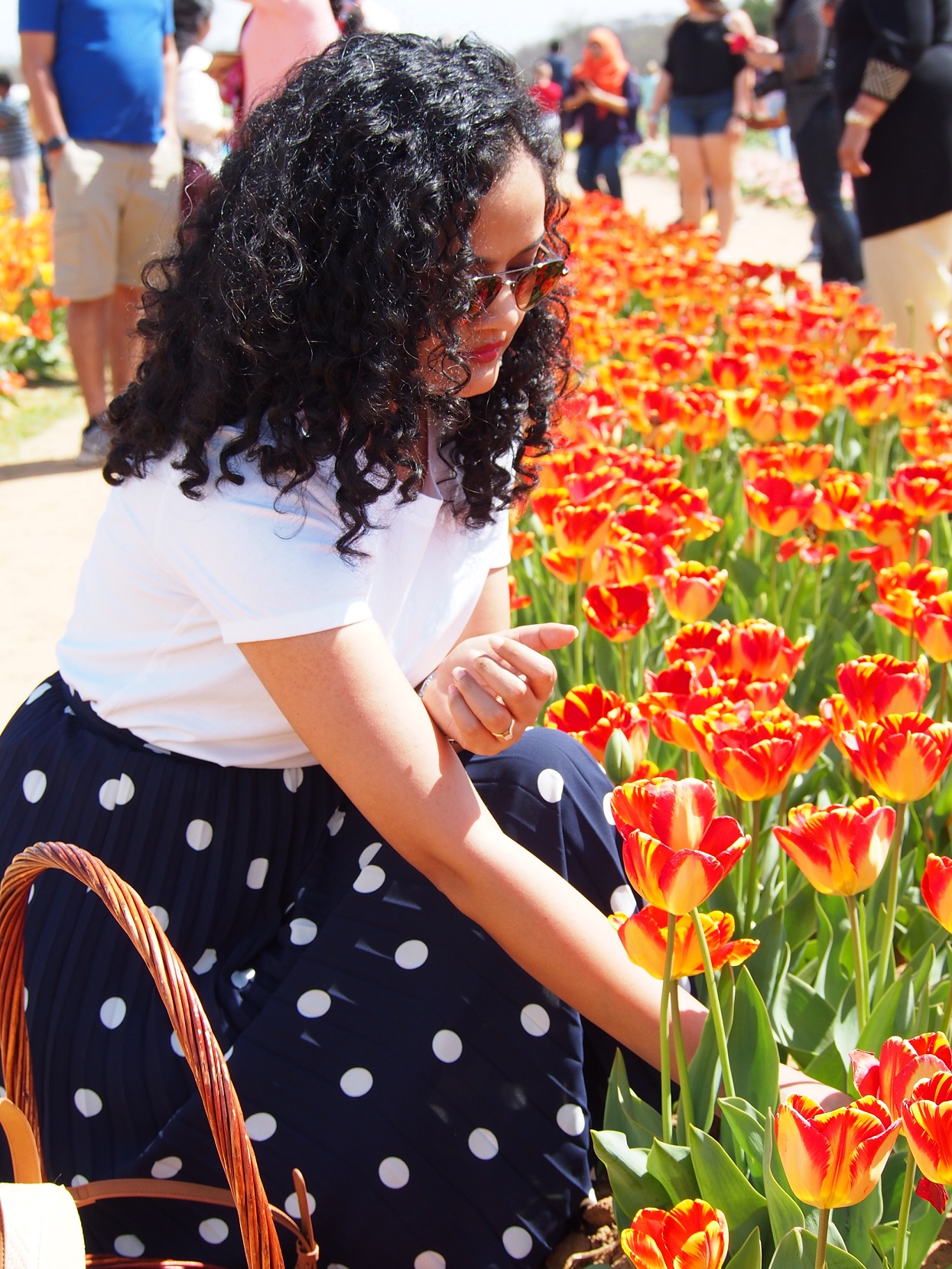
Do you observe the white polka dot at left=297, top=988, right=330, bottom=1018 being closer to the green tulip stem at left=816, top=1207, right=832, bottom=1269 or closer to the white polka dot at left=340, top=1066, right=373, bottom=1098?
the white polka dot at left=340, top=1066, right=373, bottom=1098

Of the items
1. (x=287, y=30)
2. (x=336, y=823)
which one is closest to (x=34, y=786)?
(x=336, y=823)

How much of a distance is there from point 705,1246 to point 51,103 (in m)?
4.69

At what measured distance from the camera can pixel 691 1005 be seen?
1.31 metres

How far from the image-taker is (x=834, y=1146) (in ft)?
2.93

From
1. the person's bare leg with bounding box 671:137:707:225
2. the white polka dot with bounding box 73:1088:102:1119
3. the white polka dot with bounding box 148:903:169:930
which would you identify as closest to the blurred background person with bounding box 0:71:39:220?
the person's bare leg with bounding box 671:137:707:225

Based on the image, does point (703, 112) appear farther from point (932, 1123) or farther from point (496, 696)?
point (932, 1123)

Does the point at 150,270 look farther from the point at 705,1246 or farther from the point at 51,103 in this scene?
the point at 51,103

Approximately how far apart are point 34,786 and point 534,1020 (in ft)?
2.06

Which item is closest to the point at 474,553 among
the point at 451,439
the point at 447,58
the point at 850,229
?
the point at 451,439

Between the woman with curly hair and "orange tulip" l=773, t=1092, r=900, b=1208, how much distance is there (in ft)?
1.22

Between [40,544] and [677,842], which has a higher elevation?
[677,842]

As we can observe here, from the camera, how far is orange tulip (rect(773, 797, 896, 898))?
109cm

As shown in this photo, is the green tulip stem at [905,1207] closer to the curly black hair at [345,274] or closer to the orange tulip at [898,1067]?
the orange tulip at [898,1067]

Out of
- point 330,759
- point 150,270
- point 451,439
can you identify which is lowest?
point 330,759
